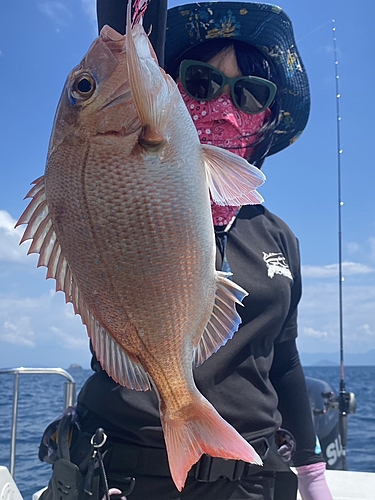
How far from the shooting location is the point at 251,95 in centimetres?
165

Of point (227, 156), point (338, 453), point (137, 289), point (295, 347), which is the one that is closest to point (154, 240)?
point (137, 289)

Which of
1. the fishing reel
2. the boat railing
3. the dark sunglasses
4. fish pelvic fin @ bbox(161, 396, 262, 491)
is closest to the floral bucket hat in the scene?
the dark sunglasses

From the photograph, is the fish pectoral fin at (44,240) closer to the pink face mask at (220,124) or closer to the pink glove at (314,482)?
the pink face mask at (220,124)

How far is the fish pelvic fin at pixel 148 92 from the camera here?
894mm

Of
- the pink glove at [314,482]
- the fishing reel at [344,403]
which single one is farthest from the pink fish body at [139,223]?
the fishing reel at [344,403]

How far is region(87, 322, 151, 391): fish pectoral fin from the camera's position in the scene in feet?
3.38

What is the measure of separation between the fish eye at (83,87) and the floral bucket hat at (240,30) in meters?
0.80

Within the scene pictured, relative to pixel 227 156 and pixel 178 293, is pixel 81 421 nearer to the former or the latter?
pixel 178 293

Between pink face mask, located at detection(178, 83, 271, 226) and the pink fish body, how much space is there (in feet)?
1.91

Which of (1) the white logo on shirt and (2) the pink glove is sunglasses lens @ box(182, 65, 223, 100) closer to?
(1) the white logo on shirt

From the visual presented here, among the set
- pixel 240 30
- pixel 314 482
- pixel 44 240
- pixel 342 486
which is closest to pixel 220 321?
pixel 44 240

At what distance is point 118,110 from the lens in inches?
38.9

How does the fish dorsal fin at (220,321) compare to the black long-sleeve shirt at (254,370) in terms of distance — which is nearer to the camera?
the fish dorsal fin at (220,321)

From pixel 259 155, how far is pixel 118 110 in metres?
1.03
